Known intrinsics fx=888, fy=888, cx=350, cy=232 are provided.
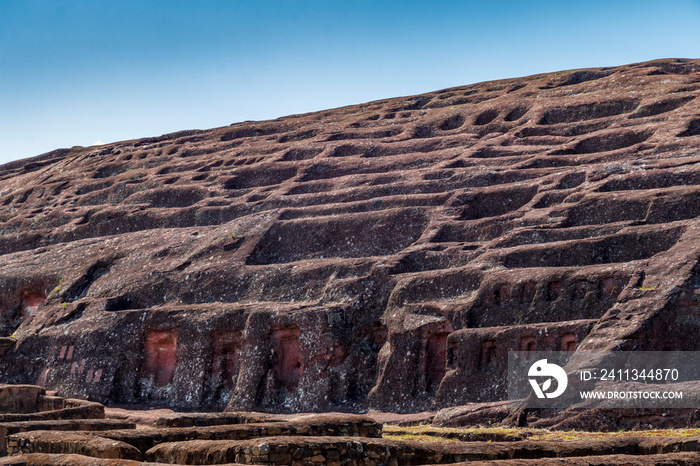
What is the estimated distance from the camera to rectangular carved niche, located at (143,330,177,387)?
37.9m

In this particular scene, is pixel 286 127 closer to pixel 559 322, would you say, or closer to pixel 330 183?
pixel 330 183

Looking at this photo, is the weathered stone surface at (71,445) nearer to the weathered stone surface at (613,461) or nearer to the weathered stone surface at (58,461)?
the weathered stone surface at (58,461)

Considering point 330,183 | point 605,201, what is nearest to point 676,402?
point 605,201

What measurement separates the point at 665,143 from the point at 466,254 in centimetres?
1266

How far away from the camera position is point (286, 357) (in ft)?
115

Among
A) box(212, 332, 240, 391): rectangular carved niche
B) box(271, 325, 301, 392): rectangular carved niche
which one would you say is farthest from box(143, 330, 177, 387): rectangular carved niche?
box(271, 325, 301, 392): rectangular carved niche

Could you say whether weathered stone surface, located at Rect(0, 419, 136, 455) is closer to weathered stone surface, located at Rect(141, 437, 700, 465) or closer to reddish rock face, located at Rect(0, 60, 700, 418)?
weathered stone surface, located at Rect(141, 437, 700, 465)

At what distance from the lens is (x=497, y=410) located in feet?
82.9

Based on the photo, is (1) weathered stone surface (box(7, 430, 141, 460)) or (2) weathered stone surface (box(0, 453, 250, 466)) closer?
(2) weathered stone surface (box(0, 453, 250, 466))

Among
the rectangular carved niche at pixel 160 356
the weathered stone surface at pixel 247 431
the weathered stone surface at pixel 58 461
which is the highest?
the weathered stone surface at pixel 58 461

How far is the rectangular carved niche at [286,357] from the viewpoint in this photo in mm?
34656

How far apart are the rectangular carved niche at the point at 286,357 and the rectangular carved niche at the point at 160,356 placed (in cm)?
520

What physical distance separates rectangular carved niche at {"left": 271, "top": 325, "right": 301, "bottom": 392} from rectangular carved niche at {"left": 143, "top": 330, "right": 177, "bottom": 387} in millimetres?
5200

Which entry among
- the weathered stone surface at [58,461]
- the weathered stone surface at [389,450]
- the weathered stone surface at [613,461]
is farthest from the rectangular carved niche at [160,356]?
the weathered stone surface at [613,461]
